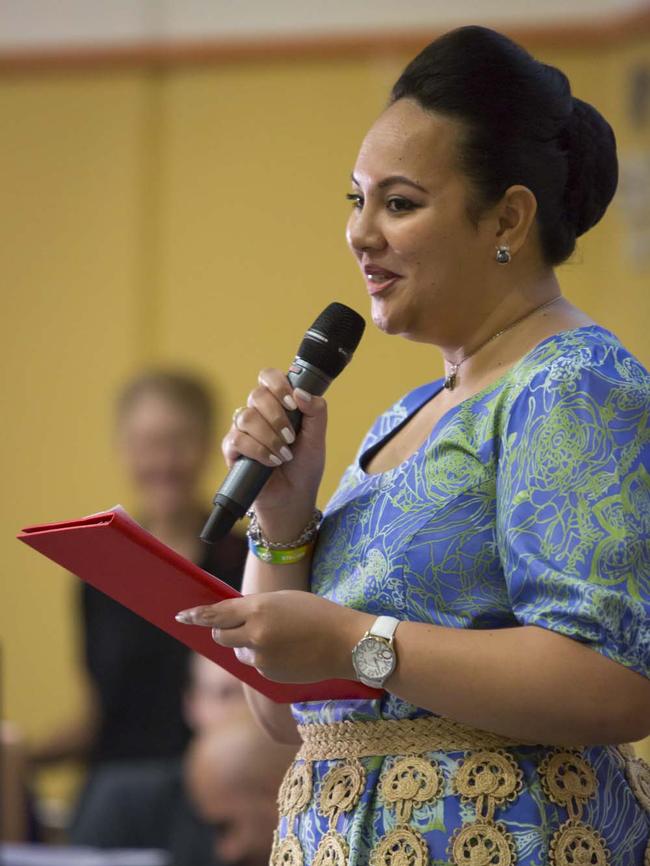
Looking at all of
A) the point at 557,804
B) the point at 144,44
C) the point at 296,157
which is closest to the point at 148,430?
the point at 296,157

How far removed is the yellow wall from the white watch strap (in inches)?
142

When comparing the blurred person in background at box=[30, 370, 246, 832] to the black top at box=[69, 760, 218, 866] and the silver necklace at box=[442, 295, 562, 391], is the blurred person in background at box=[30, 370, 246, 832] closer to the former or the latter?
the black top at box=[69, 760, 218, 866]

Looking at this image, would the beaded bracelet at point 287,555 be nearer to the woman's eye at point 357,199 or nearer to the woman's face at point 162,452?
the woman's eye at point 357,199

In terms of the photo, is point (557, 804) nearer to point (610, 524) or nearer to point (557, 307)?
point (610, 524)

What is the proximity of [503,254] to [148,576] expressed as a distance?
45 cm

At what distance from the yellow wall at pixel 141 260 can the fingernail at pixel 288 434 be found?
3.45m

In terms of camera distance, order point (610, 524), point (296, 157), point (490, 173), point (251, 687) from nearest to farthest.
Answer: point (610, 524) < point (490, 173) < point (251, 687) < point (296, 157)

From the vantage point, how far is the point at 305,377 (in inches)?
57.2

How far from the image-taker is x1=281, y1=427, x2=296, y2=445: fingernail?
141 cm

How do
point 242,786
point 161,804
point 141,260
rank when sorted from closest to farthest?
point 242,786, point 161,804, point 141,260

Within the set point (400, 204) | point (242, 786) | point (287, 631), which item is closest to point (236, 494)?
point (287, 631)

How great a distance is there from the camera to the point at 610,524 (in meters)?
1.21

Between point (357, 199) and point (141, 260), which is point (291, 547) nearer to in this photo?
point (357, 199)

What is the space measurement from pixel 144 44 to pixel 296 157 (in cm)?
69
